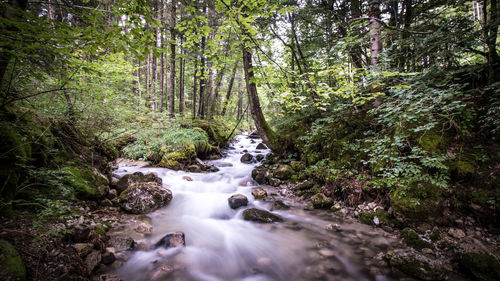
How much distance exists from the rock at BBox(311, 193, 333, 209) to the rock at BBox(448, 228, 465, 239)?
7.24ft

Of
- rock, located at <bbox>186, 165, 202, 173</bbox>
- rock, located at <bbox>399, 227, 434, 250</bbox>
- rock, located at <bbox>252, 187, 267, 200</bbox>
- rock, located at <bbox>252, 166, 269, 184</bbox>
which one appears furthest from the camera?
rock, located at <bbox>186, 165, 202, 173</bbox>

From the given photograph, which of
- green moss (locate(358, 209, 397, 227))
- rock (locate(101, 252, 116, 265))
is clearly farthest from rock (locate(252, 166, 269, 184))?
rock (locate(101, 252, 116, 265))

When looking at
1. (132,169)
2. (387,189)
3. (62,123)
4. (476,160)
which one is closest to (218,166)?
(132,169)

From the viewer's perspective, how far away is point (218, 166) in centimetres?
949

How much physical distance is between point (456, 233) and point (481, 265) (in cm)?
88

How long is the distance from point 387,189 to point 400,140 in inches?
48.7

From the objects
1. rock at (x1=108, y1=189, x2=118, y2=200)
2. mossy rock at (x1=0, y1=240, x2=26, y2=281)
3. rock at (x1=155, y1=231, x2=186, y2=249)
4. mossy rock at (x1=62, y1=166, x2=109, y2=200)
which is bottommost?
rock at (x1=155, y1=231, x2=186, y2=249)

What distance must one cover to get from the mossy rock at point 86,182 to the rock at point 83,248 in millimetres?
1307

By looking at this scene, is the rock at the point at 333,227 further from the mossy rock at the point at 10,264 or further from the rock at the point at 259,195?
the mossy rock at the point at 10,264

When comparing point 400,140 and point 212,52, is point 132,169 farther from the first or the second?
point 400,140

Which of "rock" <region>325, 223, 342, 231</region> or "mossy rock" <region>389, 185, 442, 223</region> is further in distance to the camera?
"rock" <region>325, 223, 342, 231</region>

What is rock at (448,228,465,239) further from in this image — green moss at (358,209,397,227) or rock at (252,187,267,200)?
rock at (252,187,267,200)

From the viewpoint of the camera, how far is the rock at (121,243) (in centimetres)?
312

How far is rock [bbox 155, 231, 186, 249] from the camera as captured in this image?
3.54 metres
